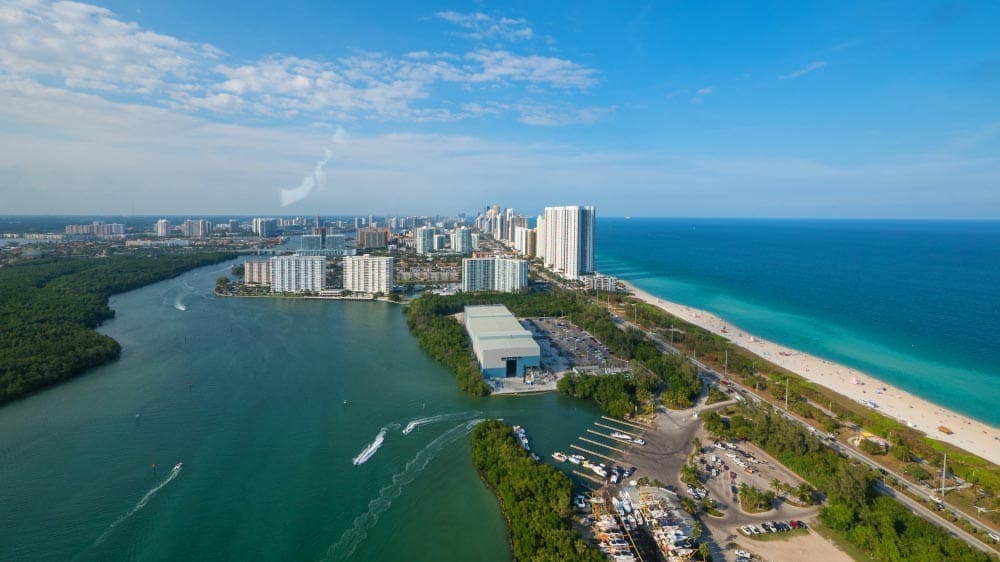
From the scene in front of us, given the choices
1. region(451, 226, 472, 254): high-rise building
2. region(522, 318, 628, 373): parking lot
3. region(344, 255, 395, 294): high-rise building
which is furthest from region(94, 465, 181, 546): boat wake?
region(451, 226, 472, 254): high-rise building

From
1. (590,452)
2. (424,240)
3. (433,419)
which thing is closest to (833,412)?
(590,452)

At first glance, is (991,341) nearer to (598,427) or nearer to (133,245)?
(598,427)

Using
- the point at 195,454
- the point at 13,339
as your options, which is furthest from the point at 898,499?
the point at 13,339

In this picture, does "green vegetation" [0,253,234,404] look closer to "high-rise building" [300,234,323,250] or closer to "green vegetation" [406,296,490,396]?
"green vegetation" [406,296,490,396]

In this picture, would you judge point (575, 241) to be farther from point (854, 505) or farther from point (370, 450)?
point (854, 505)

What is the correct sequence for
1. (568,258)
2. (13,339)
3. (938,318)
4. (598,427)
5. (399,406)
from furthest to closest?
(568,258)
(938,318)
(13,339)
(399,406)
(598,427)

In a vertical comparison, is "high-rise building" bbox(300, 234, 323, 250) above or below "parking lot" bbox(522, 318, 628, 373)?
above
